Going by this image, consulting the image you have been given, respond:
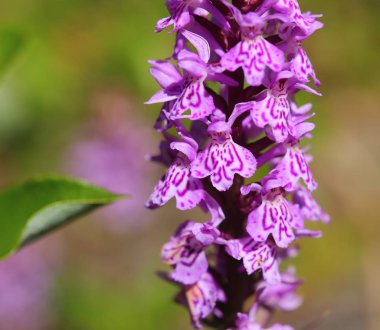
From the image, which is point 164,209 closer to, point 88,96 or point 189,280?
point 88,96

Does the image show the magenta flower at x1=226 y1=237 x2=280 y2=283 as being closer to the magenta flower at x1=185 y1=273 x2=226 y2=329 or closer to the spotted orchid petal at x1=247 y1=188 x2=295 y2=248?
the spotted orchid petal at x1=247 y1=188 x2=295 y2=248

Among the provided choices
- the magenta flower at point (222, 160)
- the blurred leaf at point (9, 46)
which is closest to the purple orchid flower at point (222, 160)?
the magenta flower at point (222, 160)

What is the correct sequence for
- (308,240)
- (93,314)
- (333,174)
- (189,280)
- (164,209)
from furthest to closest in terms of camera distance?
(333,174) < (164,209) < (308,240) < (93,314) < (189,280)

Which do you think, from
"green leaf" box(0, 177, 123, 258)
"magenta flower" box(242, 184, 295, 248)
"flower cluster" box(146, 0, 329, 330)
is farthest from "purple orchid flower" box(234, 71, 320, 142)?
"green leaf" box(0, 177, 123, 258)

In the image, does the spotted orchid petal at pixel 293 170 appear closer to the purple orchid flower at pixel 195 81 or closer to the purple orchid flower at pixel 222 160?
the purple orchid flower at pixel 222 160

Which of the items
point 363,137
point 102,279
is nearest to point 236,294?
point 102,279

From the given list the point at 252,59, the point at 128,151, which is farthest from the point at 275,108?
the point at 128,151

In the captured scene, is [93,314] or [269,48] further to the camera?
[93,314]
